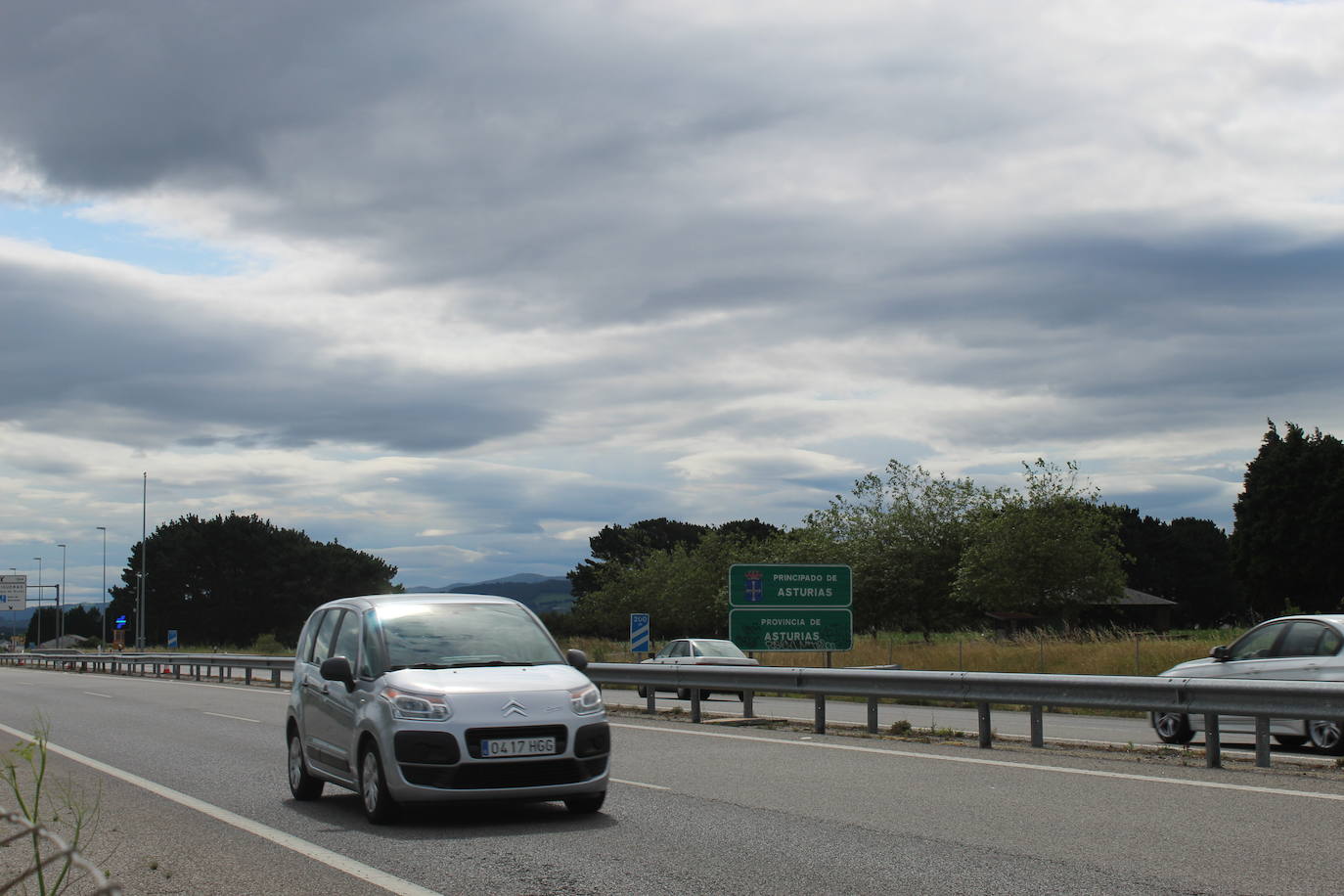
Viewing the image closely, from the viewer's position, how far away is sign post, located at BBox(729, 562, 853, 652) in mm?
24688

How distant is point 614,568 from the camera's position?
105250 mm

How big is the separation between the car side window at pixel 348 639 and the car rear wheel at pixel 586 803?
1931 mm

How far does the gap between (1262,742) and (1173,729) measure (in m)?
3.31

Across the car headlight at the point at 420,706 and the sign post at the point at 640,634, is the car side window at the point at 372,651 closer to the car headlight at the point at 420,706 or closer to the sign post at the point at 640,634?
the car headlight at the point at 420,706

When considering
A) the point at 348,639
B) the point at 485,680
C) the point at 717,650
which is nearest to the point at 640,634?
the point at 717,650

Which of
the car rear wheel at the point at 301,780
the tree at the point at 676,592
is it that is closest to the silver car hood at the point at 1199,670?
the car rear wheel at the point at 301,780

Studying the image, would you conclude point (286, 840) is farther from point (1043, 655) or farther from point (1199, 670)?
point (1043, 655)

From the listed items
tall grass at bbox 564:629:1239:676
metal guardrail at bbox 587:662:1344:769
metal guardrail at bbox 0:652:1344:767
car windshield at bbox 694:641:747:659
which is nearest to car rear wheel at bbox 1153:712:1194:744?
metal guardrail at bbox 587:662:1344:769

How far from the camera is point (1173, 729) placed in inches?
605

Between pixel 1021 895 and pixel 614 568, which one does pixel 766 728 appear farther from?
pixel 614 568

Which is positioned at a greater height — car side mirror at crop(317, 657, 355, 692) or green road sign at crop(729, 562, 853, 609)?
green road sign at crop(729, 562, 853, 609)

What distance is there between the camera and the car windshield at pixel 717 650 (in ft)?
96.6

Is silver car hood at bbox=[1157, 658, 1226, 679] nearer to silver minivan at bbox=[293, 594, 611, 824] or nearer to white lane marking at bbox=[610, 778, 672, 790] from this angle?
white lane marking at bbox=[610, 778, 672, 790]

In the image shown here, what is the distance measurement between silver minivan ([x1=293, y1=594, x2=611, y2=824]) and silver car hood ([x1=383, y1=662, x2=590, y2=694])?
1cm
